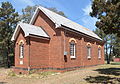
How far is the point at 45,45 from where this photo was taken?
19.3 m

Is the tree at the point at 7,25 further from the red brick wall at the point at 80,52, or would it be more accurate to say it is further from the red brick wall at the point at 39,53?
the red brick wall at the point at 80,52

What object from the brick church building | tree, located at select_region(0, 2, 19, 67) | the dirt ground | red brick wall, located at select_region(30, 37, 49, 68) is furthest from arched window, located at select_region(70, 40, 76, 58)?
tree, located at select_region(0, 2, 19, 67)

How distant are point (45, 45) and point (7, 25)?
18.2 m

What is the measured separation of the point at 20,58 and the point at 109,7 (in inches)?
480

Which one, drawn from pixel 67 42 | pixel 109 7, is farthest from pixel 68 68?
pixel 109 7

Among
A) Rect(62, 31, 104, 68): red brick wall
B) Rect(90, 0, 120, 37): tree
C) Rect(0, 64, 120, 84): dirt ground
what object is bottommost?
Rect(0, 64, 120, 84): dirt ground

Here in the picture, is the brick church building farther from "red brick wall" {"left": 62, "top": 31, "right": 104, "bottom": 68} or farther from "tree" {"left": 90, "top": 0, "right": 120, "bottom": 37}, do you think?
"tree" {"left": 90, "top": 0, "right": 120, "bottom": 37}

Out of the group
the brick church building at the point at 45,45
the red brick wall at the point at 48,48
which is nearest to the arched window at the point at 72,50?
the brick church building at the point at 45,45

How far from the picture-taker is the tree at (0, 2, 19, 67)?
1295 inches

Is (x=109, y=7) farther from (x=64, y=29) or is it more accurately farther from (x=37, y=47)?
(x=37, y=47)

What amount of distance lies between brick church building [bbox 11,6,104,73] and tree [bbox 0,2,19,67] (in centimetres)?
1364

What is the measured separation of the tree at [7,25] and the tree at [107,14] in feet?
75.3

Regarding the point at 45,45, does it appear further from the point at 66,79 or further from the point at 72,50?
the point at 66,79

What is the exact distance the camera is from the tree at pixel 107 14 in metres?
13.6
